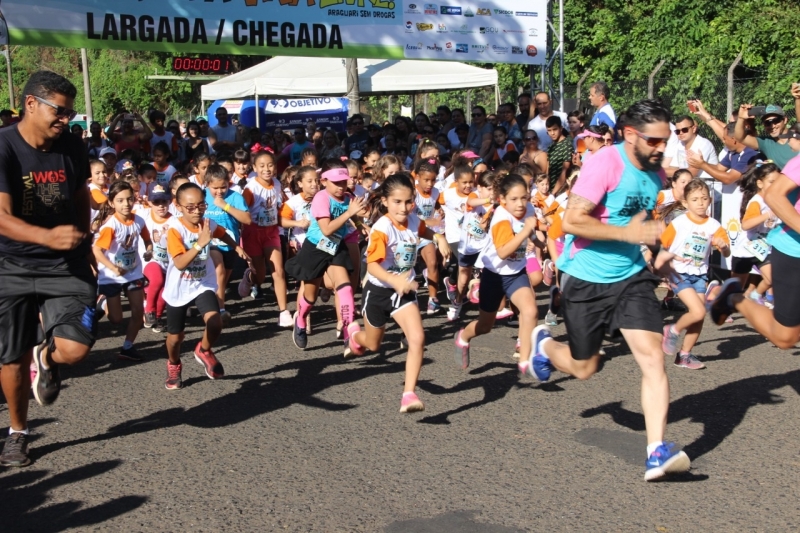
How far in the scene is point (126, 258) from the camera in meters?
8.60

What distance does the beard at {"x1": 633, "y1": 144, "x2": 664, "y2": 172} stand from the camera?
5141 millimetres

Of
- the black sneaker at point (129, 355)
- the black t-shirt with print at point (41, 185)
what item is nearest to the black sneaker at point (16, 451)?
the black t-shirt with print at point (41, 185)

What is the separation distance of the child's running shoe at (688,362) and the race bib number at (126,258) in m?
4.81

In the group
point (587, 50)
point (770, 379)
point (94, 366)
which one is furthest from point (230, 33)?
point (587, 50)

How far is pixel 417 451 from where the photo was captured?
567 cm

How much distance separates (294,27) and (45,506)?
10.8 metres

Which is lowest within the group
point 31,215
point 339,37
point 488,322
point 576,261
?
point 488,322

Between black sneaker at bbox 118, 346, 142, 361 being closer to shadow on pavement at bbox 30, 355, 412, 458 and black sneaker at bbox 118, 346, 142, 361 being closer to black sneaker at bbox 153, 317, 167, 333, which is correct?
shadow on pavement at bbox 30, 355, 412, 458

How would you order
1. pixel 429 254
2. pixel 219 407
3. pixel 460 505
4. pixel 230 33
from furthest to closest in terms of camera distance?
pixel 230 33 < pixel 429 254 < pixel 219 407 < pixel 460 505

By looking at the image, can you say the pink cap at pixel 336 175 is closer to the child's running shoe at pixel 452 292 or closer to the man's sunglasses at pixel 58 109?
the child's running shoe at pixel 452 292

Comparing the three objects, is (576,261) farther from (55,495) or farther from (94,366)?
(94,366)

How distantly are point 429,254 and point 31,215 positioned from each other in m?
5.24

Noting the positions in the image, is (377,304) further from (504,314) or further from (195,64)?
(195,64)

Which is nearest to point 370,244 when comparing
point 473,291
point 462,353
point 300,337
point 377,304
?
point 377,304
